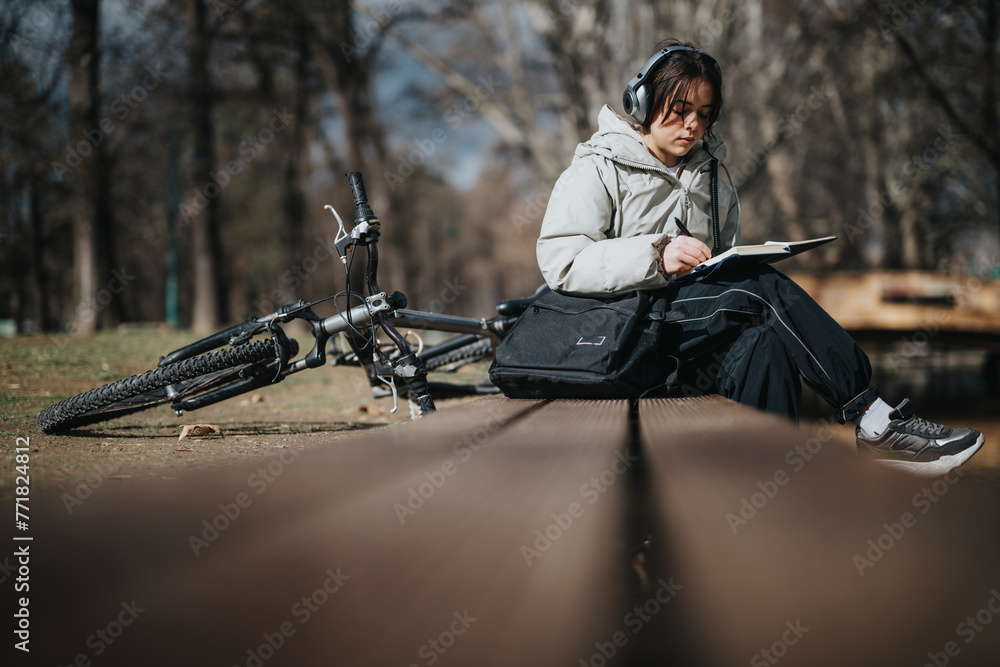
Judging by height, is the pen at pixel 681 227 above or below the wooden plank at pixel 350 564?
above

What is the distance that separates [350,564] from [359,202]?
6.55ft

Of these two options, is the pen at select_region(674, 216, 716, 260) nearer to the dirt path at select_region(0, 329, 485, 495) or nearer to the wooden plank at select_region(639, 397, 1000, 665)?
the wooden plank at select_region(639, 397, 1000, 665)

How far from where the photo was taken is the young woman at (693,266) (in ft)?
7.63

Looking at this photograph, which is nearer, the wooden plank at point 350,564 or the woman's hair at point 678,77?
the wooden plank at point 350,564

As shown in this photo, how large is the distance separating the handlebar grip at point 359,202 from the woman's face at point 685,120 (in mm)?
1080

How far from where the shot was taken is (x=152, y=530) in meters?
1.46

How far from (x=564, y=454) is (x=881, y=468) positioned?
597 millimetres

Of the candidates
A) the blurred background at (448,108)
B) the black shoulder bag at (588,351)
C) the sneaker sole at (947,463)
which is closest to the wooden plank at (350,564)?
the black shoulder bag at (588,351)

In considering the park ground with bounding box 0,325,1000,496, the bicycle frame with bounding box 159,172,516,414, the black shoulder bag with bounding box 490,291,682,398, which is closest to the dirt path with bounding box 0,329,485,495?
the park ground with bounding box 0,325,1000,496

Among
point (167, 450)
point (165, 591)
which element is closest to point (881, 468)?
point (165, 591)

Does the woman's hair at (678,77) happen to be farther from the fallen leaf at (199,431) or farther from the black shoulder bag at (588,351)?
the fallen leaf at (199,431)

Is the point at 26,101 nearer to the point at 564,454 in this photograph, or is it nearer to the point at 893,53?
the point at 564,454

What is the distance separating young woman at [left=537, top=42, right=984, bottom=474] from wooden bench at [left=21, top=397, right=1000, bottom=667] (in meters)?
0.67

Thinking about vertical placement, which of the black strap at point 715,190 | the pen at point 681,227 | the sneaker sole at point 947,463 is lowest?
the sneaker sole at point 947,463
